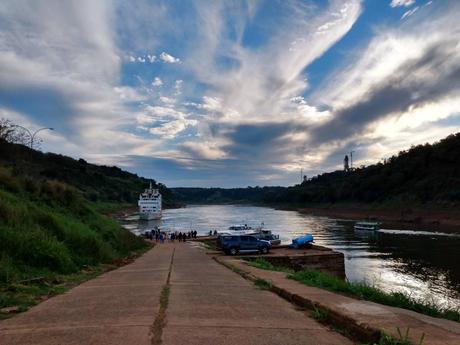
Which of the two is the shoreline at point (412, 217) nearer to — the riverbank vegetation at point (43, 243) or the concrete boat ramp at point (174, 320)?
the riverbank vegetation at point (43, 243)

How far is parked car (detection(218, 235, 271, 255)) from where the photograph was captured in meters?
31.2

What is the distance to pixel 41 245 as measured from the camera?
14398 mm

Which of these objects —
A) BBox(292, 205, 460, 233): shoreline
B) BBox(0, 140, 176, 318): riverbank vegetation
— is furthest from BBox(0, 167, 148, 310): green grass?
BBox(292, 205, 460, 233): shoreline

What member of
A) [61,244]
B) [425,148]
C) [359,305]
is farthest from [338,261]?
[425,148]

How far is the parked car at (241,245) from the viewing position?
31219 millimetres

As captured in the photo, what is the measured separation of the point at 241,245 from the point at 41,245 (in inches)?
736

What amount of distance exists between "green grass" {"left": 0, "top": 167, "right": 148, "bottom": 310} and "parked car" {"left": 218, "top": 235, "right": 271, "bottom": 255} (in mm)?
7418

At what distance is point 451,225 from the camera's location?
256 feet

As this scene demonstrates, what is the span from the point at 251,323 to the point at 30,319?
12.3ft

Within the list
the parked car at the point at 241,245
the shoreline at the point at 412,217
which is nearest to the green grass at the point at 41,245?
the parked car at the point at 241,245

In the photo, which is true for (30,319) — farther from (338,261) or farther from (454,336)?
(338,261)

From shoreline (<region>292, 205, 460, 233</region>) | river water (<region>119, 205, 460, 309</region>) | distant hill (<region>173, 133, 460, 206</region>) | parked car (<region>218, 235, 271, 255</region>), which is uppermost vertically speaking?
distant hill (<region>173, 133, 460, 206</region>)

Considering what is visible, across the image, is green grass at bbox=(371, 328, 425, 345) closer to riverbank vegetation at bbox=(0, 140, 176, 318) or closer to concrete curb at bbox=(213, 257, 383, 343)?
concrete curb at bbox=(213, 257, 383, 343)

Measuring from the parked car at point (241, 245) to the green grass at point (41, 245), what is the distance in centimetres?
742
